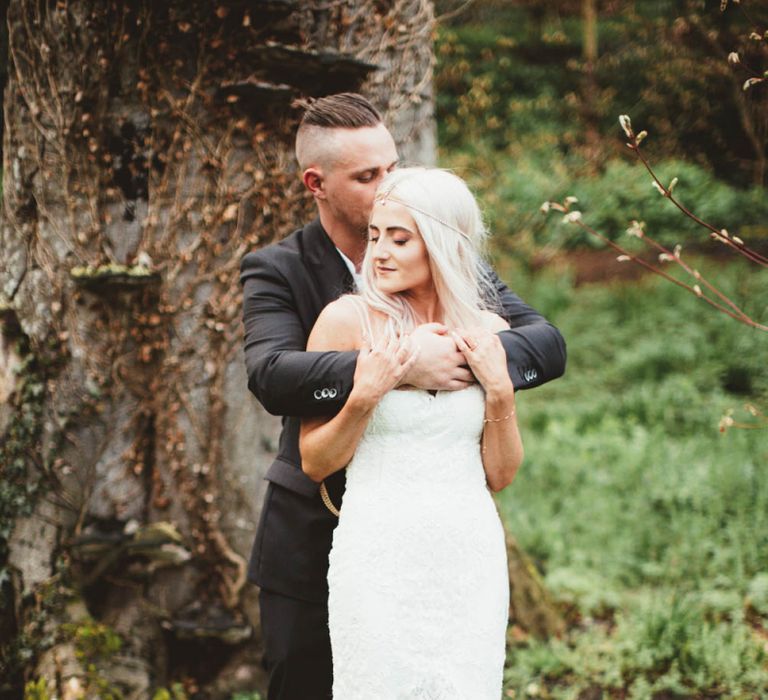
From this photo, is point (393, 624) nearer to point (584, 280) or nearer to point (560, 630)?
point (560, 630)

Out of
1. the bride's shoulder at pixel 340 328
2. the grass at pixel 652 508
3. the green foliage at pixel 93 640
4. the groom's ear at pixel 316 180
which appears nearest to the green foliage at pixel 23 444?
the green foliage at pixel 93 640

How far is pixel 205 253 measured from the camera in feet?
12.2

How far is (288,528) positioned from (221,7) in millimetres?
2204

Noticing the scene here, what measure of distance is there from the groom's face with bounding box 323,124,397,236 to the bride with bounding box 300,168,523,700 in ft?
1.25

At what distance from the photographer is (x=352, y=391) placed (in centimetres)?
221

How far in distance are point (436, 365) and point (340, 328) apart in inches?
11.9

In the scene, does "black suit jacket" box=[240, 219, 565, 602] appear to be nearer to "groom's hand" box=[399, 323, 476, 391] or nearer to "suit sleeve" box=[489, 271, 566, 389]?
"suit sleeve" box=[489, 271, 566, 389]

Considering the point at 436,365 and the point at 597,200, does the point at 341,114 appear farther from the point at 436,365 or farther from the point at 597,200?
the point at 597,200

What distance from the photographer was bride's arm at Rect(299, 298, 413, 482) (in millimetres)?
2203

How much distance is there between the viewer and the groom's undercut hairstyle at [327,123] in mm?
2834

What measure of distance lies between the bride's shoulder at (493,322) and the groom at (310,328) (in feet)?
0.15

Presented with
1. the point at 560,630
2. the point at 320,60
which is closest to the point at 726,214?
the point at 560,630

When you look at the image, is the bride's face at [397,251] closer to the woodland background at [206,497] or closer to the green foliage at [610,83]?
the woodland background at [206,497]

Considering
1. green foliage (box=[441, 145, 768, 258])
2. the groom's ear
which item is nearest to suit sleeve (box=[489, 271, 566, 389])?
the groom's ear
